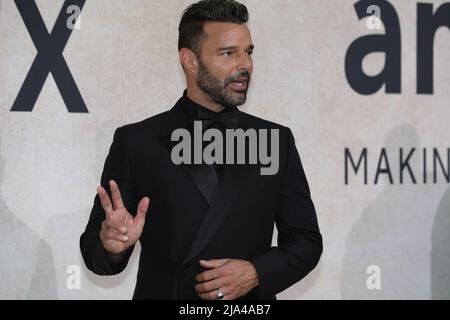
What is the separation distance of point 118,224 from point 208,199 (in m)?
0.39

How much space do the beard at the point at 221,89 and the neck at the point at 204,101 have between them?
3cm

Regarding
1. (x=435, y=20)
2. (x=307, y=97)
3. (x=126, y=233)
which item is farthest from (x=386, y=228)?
(x=126, y=233)

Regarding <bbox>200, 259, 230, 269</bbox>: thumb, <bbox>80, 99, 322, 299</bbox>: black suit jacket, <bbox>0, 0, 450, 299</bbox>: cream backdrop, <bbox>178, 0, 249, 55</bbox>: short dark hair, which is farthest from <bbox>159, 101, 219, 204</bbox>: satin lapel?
<bbox>0, 0, 450, 299</bbox>: cream backdrop

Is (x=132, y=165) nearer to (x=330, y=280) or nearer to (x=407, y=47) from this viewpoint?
(x=330, y=280)

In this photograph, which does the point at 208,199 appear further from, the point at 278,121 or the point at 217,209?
the point at 278,121

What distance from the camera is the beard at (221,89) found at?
2.42m

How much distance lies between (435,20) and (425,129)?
793mm

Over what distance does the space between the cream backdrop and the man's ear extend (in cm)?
127

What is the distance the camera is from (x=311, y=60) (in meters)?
4.08

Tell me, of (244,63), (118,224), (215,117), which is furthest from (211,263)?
(244,63)

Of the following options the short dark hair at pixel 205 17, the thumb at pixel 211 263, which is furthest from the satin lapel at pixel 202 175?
the short dark hair at pixel 205 17

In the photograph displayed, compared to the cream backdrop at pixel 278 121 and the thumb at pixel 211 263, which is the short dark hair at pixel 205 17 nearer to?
the thumb at pixel 211 263

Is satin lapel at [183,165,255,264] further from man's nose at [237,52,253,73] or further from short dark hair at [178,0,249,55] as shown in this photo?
short dark hair at [178,0,249,55]

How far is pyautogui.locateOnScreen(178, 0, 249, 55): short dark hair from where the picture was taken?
2490 mm
